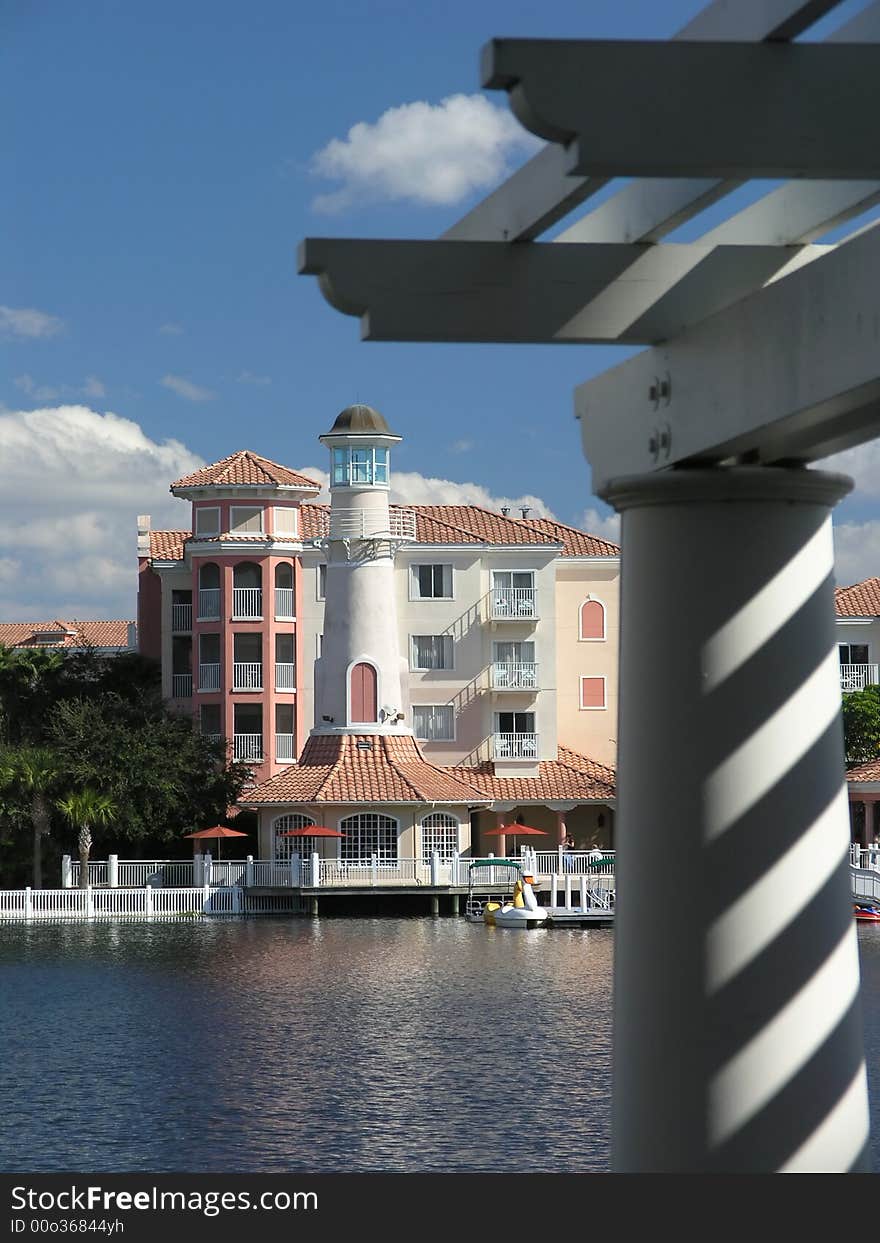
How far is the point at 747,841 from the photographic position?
633cm

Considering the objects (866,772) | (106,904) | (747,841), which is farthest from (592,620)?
(747,841)

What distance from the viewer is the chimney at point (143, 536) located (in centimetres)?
7062

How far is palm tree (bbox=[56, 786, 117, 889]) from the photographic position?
55.3m

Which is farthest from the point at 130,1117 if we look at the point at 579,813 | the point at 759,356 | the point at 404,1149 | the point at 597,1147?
the point at 579,813

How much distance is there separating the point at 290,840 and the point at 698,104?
173 feet

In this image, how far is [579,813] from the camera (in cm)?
6425

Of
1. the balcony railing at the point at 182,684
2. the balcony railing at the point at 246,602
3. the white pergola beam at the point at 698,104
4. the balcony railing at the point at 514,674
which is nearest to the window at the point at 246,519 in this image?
the balcony railing at the point at 246,602

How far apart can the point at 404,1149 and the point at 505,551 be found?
4476 centimetres

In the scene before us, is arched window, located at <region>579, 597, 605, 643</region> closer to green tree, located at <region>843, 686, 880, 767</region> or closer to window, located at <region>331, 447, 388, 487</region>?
green tree, located at <region>843, 686, 880, 767</region>

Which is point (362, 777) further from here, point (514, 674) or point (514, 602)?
point (514, 602)

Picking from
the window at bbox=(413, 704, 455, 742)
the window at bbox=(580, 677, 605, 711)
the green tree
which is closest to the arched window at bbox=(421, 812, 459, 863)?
the window at bbox=(413, 704, 455, 742)

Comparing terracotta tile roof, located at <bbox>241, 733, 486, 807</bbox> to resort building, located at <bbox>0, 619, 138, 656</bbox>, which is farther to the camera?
resort building, located at <bbox>0, 619, 138, 656</bbox>

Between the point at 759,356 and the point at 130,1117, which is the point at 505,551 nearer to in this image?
the point at 130,1117

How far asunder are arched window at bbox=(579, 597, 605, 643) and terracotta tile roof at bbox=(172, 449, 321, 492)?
10445 mm
